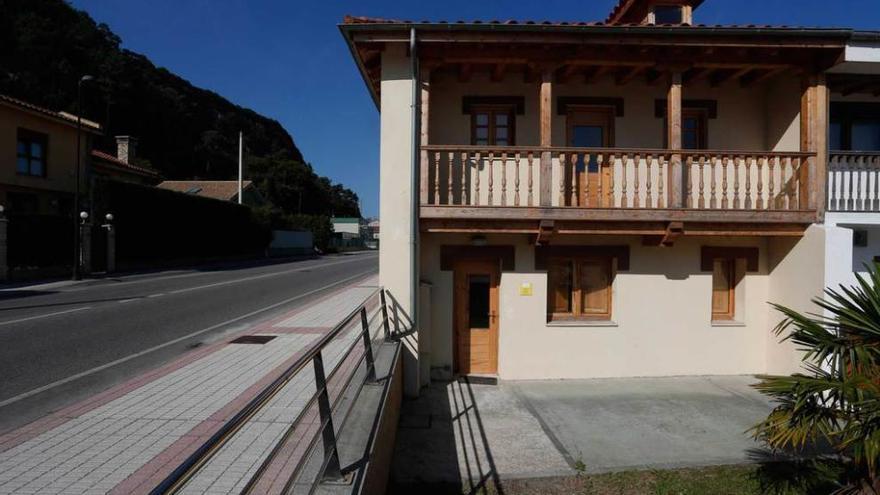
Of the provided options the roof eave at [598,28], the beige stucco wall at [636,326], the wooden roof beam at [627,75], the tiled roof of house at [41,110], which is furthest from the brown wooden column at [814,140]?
the tiled roof of house at [41,110]

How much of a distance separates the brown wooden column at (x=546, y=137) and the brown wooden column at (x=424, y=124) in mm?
1652

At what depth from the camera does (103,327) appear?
9.20m

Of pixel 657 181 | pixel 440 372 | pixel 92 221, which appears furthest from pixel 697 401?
pixel 92 221

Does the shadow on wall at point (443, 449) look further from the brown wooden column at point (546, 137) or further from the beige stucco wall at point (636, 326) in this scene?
the brown wooden column at point (546, 137)

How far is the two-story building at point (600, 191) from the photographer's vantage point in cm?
713

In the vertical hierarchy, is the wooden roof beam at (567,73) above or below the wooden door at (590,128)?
above

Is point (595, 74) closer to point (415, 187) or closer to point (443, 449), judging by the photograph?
point (415, 187)

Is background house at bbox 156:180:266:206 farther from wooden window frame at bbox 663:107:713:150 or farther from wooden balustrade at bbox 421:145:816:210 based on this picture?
wooden window frame at bbox 663:107:713:150

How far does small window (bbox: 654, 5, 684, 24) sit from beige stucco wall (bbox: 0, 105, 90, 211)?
85.5 ft

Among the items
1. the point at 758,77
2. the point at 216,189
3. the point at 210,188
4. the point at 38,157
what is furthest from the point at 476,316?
the point at 210,188

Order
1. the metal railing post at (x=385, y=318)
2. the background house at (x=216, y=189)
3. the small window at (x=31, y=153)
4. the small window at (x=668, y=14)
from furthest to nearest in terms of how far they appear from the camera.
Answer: the background house at (x=216, y=189), the small window at (x=31, y=153), the small window at (x=668, y=14), the metal railing post at (x=385, y=318)

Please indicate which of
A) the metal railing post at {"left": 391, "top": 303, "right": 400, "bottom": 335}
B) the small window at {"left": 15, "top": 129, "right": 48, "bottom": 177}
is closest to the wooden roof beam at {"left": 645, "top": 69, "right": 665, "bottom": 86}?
the metal railing post at {"left": 391, "top": 303, "right": 400, "bottom": 335}

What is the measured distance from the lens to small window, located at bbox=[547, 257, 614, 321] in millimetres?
8219

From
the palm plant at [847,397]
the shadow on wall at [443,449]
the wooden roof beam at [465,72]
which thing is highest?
the wooden roof beam at [465,72]
